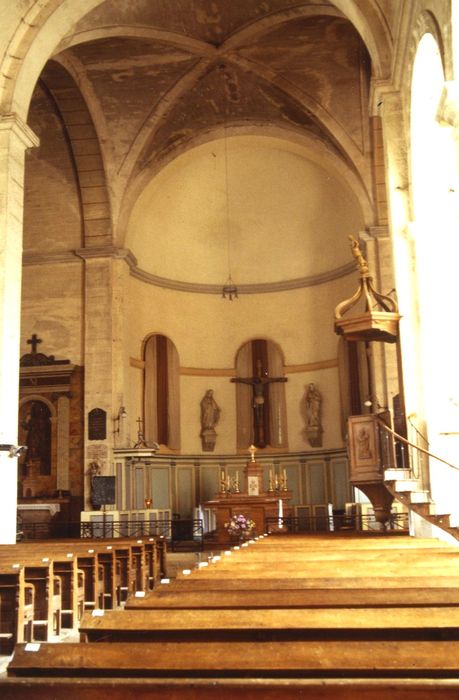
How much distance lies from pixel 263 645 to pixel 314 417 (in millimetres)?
18608

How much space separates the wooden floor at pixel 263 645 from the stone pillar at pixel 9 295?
25.3ft

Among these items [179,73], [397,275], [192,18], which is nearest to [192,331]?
[179,73]

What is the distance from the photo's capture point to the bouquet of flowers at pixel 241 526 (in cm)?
1438

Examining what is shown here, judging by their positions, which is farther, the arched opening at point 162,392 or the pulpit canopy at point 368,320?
the arched opening at point 162,392

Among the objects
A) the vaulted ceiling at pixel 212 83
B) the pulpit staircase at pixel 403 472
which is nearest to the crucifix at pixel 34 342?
the vaulted ceiling at pixel 212 83

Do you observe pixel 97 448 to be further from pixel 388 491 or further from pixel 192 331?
pixel 388 491

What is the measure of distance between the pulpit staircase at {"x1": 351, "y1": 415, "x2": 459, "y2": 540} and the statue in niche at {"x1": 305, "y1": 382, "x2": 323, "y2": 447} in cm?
938

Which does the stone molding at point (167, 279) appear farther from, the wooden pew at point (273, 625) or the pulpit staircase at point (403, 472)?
the wooden pew at point (273, 625)

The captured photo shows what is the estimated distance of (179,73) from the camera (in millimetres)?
18969

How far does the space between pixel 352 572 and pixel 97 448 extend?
14.0 metres

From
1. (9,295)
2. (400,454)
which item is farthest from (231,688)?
(9,295)

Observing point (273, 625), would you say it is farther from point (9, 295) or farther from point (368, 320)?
point (9, 295)

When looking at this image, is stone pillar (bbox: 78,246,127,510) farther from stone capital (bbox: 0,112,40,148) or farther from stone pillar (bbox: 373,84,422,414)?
stone pillar (bbox: 373,84,422,414)

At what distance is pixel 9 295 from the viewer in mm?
12508
